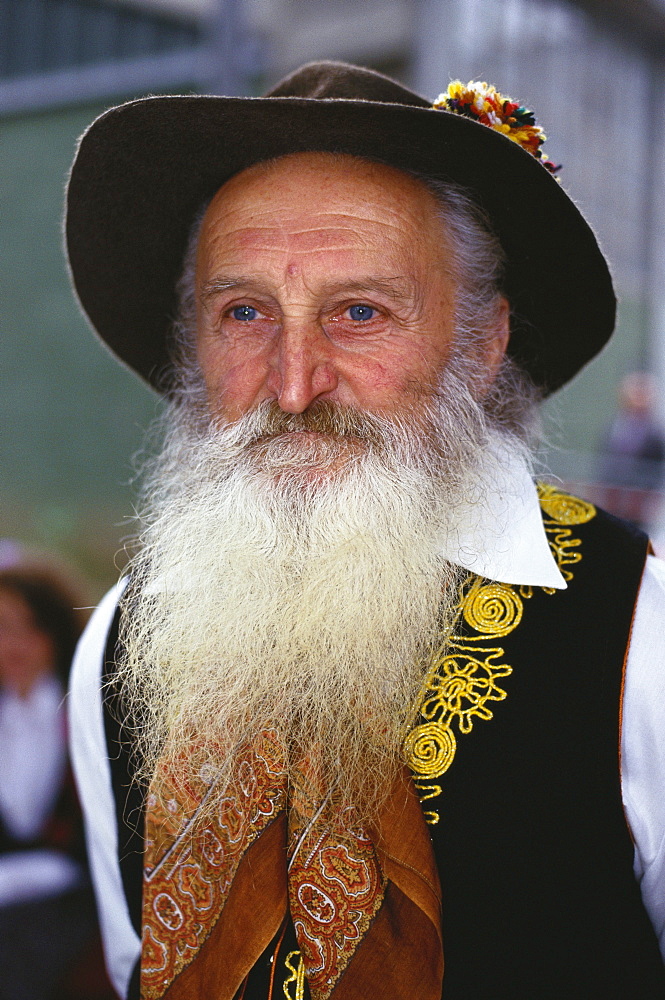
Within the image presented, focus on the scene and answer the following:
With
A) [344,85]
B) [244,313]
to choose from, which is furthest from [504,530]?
[344,85]

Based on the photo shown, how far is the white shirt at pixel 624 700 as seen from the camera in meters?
1.45

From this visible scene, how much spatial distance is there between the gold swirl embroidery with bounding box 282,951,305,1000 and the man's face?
3.22ft

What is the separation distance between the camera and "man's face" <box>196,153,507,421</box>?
1.65m

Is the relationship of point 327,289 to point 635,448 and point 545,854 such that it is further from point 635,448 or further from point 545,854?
point 635,448

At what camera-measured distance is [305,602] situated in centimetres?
158

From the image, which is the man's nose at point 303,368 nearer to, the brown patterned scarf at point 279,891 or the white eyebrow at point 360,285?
the white eyebrow at point 360,285

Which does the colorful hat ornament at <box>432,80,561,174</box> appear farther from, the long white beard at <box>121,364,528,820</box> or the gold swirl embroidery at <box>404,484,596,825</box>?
the gold swirl embroidery at <box>404,484,596,825</box>

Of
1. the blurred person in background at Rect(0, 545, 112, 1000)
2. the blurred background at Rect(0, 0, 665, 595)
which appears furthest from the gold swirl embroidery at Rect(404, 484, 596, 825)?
the blurred background at Rect(0, 0, 665, 595)

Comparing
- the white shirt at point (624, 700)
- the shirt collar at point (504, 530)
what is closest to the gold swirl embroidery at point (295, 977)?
the white shirt at point (624, 700)

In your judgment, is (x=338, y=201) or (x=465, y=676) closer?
(x=465, y=676)

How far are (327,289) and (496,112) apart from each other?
1.69ft

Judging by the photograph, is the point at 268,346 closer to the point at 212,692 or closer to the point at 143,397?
the point at 212,692

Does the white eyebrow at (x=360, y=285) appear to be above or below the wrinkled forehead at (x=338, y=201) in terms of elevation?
below

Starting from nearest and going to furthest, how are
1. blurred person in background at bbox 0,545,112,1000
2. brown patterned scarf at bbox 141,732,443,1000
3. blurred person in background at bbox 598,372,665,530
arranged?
brown patterned scarf at bbox 141,732,443,1000
blurred person in background at bbox 0,545,112,1000
blurred person in background at bbox 598,372,665,530
